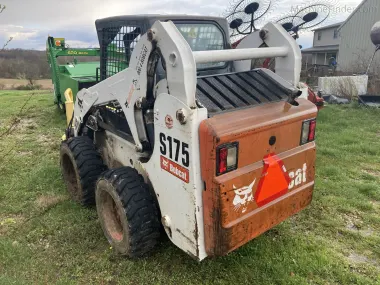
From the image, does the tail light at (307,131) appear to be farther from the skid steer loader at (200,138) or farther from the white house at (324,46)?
the white house at (324,46)

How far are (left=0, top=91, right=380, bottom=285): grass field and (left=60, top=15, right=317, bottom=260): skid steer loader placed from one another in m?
0.26

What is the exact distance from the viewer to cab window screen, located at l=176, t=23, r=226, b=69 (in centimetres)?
305

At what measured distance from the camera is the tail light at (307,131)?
2709 millimetres

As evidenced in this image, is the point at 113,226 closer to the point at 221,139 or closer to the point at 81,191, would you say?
the point at 81,191

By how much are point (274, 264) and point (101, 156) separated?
6.85ft

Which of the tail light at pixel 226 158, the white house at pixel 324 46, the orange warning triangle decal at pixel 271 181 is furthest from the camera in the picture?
the white house at pixel 324 46

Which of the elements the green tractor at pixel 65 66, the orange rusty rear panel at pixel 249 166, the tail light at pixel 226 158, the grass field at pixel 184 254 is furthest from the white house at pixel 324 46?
the tail light at pixel 226 158

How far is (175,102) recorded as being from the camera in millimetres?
2219

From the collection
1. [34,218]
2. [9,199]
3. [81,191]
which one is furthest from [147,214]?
[9,199]

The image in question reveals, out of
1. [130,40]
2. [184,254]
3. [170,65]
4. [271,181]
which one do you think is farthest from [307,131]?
[130,40]

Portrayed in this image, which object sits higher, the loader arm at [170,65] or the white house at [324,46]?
the loader arm at [170,65]

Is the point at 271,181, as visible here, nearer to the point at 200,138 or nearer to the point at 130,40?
the point at 200,138

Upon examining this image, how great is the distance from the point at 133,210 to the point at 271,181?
1.07m

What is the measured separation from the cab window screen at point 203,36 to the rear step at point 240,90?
0.48 metres
